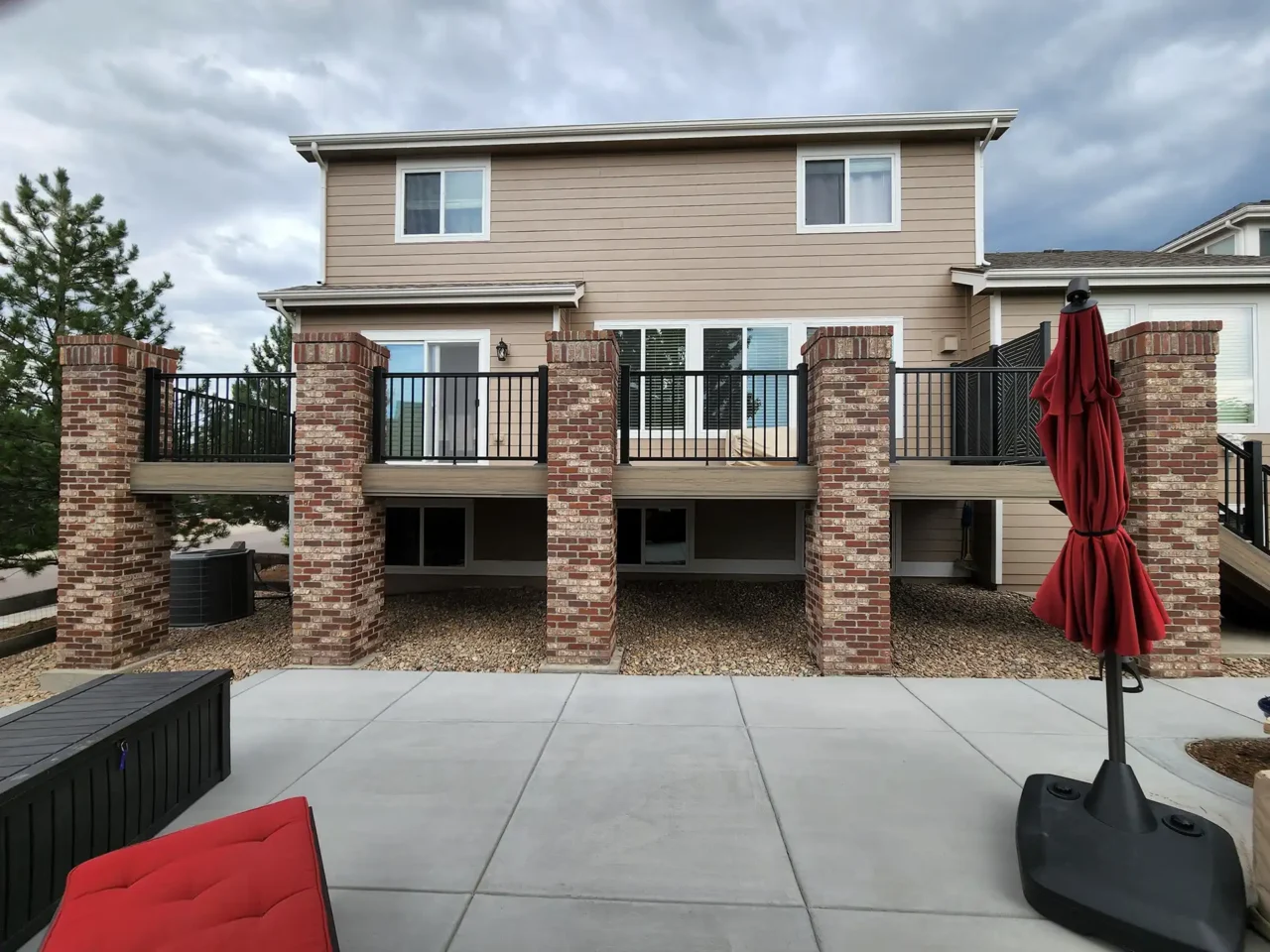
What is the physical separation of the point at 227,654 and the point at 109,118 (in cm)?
807

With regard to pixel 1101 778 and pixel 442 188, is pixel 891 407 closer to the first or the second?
pixel 1101 778

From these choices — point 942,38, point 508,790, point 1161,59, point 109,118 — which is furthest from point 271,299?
point 1161,59

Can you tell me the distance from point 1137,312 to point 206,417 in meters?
12.0

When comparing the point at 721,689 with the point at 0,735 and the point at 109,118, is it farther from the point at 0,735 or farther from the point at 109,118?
the point at 109,118

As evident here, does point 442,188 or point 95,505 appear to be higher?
point 442,188

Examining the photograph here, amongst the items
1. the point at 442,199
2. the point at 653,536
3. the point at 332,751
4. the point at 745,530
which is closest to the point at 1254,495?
the point at 745,530

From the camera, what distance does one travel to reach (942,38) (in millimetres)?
10805

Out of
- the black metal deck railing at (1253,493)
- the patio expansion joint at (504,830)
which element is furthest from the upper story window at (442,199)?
the black metal deck railing at (1253,493)

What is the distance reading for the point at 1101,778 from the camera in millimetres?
2723

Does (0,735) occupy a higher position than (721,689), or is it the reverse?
(0,735)

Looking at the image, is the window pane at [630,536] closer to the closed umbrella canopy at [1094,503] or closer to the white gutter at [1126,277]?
the white gutter at [1126,277]

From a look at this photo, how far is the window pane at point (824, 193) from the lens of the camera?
8844 mm

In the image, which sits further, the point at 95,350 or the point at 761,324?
the point at 761,324

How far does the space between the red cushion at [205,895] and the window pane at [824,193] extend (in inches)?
367
